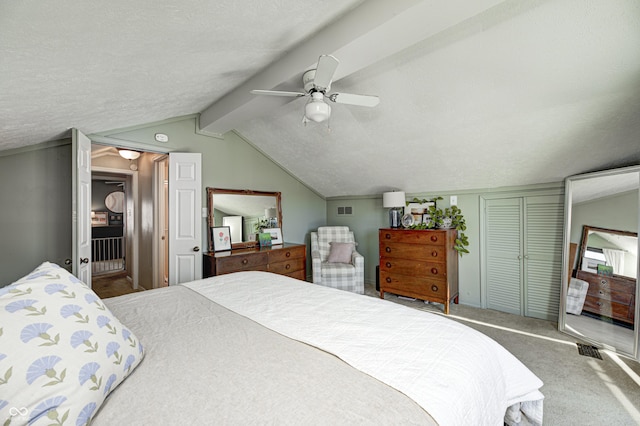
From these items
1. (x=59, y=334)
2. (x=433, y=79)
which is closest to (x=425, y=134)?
(x=433, y=79)

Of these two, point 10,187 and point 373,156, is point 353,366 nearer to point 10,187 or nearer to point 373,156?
point 373,156

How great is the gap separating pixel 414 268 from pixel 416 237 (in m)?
0.41

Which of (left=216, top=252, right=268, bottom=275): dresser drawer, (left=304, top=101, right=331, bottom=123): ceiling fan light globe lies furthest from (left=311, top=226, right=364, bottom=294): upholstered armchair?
(left=304, top=101, right=331, bottom=123): ceiling fan light globe

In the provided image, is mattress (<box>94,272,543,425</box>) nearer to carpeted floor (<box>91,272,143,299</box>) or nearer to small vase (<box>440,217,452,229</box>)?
small vase (<box>440,217,452,229</box>)

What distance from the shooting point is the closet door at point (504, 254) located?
3271 mm

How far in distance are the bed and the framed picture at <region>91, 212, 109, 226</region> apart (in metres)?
7.69

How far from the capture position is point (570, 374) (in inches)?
82.5

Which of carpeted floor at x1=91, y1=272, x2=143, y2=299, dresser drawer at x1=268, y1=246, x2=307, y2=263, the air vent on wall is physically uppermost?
the air vent on wall

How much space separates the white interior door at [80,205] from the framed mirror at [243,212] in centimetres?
134

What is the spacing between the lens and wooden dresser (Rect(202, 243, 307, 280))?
327cm

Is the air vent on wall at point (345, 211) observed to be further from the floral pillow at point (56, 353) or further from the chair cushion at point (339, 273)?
the floral pillow at point (56, 353)

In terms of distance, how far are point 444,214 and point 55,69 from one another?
402 cm

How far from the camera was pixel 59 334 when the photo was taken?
0.77 meters

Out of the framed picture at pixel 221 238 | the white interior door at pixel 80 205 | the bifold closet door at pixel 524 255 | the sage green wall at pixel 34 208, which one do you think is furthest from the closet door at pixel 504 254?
the sage green wall at pixel 34 208
